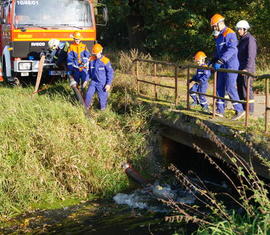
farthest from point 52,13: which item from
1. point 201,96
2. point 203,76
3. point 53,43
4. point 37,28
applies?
point 201,96

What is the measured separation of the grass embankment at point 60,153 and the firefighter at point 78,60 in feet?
5.40

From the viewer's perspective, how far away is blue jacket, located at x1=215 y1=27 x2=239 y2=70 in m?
7.65

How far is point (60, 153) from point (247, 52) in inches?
144

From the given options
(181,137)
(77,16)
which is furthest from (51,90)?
(181,137)

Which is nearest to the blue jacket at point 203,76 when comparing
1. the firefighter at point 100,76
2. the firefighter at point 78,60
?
the firefighter at point 100,76

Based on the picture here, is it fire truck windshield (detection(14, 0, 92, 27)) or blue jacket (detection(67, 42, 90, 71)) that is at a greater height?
fire truck windshield (detection(14, 0, 92, 27))

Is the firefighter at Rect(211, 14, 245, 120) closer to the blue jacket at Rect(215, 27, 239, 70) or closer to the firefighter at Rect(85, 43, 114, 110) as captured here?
the blue jacket at Rect(215, 27, 239, 70)

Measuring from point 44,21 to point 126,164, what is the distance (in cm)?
520

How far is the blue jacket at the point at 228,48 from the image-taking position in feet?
25.1

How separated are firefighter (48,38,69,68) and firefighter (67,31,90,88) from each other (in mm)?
507

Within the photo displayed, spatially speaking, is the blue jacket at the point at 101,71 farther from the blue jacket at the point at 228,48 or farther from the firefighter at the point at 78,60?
the blue jacket at the point at 228,48

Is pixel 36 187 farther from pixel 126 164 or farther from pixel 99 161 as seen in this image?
pixel 126 164

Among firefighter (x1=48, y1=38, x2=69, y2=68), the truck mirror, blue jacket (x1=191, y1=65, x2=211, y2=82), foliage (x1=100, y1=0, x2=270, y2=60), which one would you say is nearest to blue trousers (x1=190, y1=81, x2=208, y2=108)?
blue jacket (x1=191, y1=65, x2=211, y2=82)

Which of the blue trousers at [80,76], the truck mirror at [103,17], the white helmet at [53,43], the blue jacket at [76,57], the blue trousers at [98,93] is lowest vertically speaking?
the blue trousers at [98,93]
